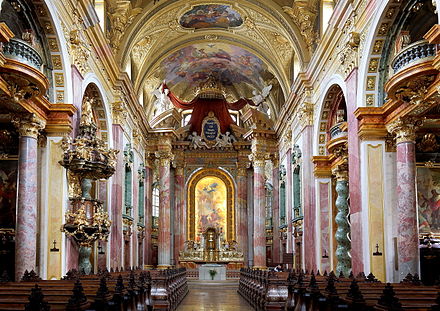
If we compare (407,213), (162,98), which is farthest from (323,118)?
(162,98)

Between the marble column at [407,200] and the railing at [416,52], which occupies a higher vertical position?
Answer: the railing at [416,52]

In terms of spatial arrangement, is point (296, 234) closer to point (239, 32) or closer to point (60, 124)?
point (239, 32)

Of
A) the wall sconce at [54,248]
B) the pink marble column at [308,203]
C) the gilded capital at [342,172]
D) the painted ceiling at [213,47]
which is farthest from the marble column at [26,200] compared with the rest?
the pink marble column at [308,203]

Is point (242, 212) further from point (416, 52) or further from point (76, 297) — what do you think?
point (76, 297)

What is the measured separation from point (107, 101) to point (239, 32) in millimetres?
8699

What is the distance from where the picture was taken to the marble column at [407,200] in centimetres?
1275

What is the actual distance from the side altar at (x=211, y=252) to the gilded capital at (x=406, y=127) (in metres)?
17.9

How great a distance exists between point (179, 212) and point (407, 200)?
20.0 metres

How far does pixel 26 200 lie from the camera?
1252 cm

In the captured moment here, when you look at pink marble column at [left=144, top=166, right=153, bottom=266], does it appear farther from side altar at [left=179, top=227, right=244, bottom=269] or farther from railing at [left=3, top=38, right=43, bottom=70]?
railing at [left=3, top=38, right=43, bottom=70]

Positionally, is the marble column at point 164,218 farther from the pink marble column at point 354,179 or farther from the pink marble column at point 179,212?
the pink marble column at point 354,179

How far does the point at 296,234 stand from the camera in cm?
2294

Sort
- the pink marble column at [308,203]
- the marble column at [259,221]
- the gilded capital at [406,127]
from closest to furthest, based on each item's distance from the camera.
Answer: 1. the gilded capital at [406,127]
2. the pink marble column at [308,203]
3. the marble column at [259,221]

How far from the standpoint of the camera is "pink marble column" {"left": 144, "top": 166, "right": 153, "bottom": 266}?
28.8 m
